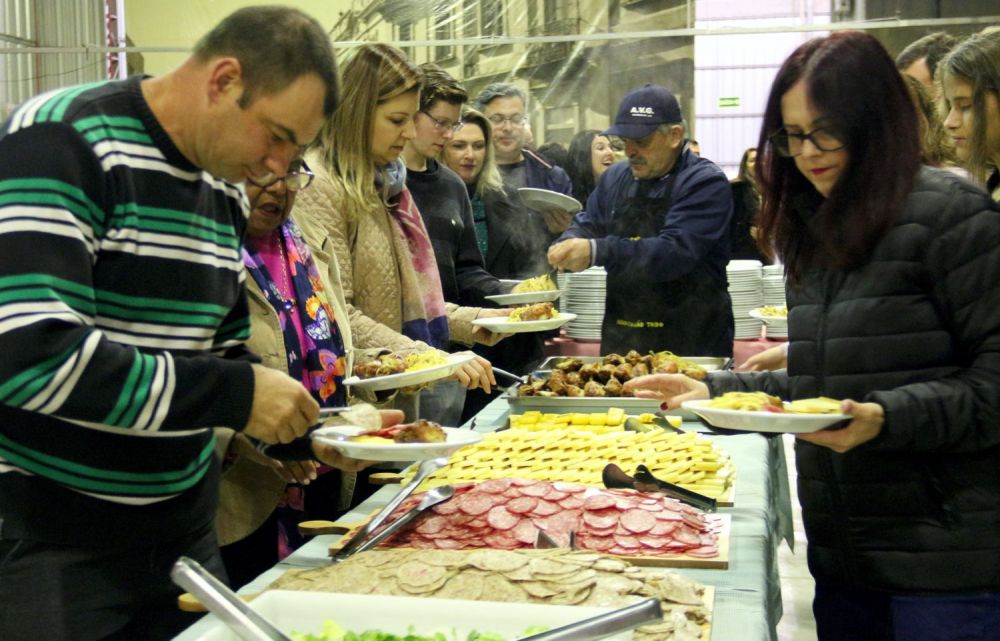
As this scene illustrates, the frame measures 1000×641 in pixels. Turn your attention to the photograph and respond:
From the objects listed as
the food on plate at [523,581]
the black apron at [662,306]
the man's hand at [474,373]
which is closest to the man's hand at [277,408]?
the food on plate at [523,581]

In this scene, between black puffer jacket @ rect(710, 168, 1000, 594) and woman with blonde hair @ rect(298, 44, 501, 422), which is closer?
black puffer jacket @ rect(710, 168, 1000, 594)

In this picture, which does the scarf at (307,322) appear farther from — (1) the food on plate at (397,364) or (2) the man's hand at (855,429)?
(2) the man's hand at (855,429)

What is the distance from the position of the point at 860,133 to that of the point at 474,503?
965mm

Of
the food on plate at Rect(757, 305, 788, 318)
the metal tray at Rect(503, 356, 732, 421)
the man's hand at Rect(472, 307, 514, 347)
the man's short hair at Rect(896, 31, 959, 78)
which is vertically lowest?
the food on plate at Rect(757, 305, 788, 318)

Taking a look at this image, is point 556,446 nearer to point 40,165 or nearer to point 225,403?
point 225,403

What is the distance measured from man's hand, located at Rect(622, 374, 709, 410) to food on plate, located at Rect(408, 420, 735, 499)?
20cm

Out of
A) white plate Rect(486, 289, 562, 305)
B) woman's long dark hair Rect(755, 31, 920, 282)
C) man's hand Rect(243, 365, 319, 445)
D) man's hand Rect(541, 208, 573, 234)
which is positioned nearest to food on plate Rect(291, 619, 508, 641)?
man's hand Rect(243, 365, 319, 445)

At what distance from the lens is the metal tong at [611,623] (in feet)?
4.09

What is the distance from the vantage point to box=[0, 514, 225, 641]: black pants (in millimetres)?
1572

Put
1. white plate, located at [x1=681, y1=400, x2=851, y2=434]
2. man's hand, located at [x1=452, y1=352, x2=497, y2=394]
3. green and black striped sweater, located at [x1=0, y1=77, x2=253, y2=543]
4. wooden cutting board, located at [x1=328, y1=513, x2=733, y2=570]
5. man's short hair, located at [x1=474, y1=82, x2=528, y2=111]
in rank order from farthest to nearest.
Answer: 1. man's short hair, located at [x1=474, y1=82, x2=528, y2=111]
2. man's hand, located at [x1=452, y1=352, x2=497, y2=394]
3. wooden cutting board, located at [x1=328, y1=513, x2=733, y2=570]
4. white plate, located at [x1=681, y1=400, x2=851, y2=434]
5. green and black striped sweater, located at [x1=0, y1=77, x2=253, y2=543]

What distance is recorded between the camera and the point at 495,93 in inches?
196

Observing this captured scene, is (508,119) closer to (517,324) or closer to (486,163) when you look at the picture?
(486,163)

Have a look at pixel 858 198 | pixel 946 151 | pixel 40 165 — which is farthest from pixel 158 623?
pixel 946 151

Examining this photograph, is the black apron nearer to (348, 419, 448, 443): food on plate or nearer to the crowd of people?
the crowd of people
